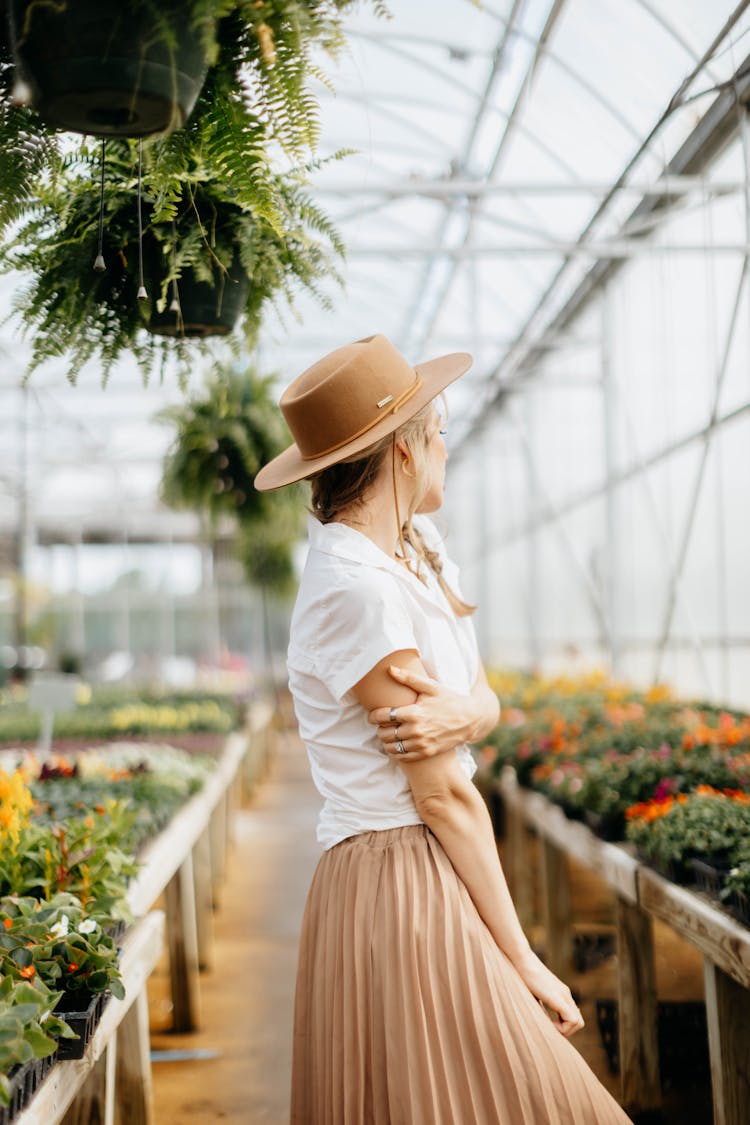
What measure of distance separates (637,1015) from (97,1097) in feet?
4.92

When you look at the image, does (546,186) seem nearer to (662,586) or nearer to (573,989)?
(662,586)

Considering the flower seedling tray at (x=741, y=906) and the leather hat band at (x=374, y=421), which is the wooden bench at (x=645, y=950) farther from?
the leather hat band at (x=374, y=421)

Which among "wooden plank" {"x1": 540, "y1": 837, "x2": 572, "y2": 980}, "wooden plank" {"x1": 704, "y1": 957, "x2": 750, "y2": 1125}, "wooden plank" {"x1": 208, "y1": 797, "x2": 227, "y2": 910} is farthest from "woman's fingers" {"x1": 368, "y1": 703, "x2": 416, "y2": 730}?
"wooden plank" {"x1": 208, "y1": 797, "x2": 227, "y2": 910}

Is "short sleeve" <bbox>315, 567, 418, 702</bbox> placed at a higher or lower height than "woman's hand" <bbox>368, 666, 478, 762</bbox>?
higher

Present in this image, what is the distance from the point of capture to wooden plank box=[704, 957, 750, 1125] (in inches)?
83.1

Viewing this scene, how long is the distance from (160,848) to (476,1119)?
190 centimetres

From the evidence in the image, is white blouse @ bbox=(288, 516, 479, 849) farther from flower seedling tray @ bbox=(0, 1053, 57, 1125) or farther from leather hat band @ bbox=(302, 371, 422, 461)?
flower seedling tray @ bbox=(0, 1053, 57, 1125)

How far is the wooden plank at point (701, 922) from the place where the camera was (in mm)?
2025

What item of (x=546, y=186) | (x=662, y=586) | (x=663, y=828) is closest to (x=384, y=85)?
(x=546, y=186)

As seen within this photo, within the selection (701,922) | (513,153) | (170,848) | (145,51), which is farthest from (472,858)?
(513,153)

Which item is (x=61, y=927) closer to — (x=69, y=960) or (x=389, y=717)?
(x=69, y=960)

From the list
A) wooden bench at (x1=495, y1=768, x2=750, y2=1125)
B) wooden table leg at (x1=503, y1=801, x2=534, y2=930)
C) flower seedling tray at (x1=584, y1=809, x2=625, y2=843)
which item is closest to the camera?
wooden bench at (x1=495, y1=768, x2=750, y2=1125)

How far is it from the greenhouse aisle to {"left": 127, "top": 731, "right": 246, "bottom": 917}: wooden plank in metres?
0.58

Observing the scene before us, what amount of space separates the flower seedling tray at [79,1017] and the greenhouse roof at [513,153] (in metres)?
1.05
